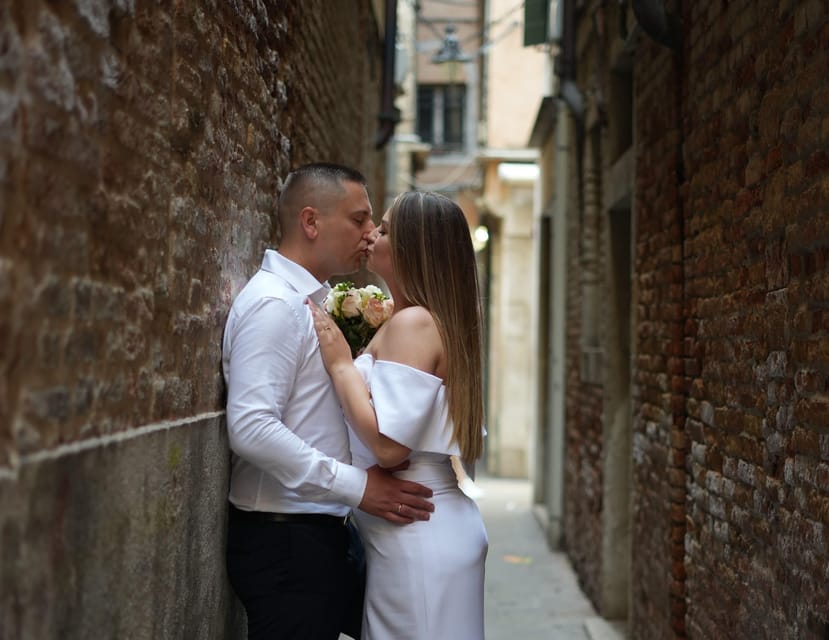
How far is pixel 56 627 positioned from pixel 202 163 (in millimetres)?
1642

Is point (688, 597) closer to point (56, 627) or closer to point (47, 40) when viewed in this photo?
point (56, 627)

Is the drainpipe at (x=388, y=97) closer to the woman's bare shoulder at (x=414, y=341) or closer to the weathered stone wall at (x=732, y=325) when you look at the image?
the weathered stone wall at (x=732, y=325)

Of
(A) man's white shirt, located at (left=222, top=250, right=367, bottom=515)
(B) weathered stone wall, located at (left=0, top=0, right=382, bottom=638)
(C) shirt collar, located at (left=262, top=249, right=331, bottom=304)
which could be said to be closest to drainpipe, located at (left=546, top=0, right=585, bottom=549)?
(B) weathered stone wall, located at (left=0, top=0, right=382, bottom=638)

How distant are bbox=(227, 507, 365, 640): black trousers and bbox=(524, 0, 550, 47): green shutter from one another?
7.96 m

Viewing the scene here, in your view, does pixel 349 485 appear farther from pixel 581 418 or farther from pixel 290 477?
pixel 581 418

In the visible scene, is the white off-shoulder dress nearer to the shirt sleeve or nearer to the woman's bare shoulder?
the woman's bare shoulder

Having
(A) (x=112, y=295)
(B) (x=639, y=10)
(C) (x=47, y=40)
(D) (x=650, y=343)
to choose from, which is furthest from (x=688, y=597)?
(C) (x=47, y=40)

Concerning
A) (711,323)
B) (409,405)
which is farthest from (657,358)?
(409,405)

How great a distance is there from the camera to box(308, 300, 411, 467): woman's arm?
10.3ft

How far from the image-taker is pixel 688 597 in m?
4.77

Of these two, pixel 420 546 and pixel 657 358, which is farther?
pixel 657 358

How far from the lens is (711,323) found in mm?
4438

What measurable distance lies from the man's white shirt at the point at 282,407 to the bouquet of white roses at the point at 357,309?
0.28ft

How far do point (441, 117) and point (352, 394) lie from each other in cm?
2533
